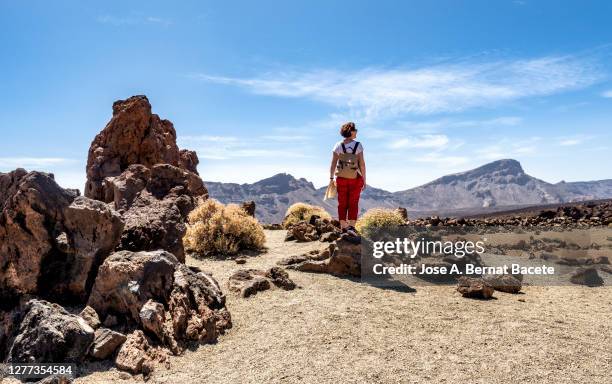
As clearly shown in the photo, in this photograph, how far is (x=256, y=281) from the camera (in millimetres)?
9266

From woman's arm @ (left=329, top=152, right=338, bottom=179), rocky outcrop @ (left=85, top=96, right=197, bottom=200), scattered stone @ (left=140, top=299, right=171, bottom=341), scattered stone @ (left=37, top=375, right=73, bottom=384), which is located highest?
rocky outcrop @ (left=85, top=96, right=197, bottom=200)

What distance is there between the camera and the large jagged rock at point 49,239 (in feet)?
23.7

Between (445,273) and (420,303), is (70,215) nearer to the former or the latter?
(420,303)

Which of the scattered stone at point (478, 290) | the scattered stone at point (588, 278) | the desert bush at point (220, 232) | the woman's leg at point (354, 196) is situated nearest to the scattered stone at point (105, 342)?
the woman's leg at point (354, 196)

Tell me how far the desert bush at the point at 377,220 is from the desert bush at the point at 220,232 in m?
3.44

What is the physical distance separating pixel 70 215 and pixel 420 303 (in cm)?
639

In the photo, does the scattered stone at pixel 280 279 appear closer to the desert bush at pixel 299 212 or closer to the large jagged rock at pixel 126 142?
the desert bush at pixel 299 212

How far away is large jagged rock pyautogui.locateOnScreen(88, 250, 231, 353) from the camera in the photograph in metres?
6.66

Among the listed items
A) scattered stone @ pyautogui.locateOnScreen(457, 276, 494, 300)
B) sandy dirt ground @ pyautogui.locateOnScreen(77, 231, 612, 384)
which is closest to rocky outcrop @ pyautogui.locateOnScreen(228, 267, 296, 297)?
sandy dirt ground @ pyautogui.locateOnScreen(77, 231, 612, 384)

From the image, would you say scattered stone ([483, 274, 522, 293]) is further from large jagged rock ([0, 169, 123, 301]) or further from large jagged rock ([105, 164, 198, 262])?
large jagged rock ([0, 169, 123, 301])

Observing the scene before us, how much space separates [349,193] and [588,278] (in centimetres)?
617

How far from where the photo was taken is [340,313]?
7867 millimetres

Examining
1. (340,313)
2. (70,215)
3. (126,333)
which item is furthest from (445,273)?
(70,215)

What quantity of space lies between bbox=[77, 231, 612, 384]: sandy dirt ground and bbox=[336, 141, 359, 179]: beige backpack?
103 inches
